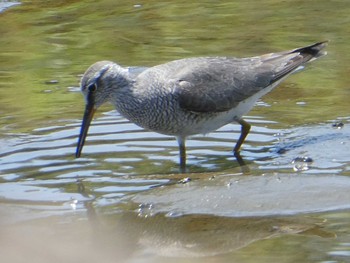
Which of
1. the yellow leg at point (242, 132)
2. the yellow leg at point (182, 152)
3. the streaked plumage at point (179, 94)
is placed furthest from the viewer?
the yellow leg at point (242, 132)

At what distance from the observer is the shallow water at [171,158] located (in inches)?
298

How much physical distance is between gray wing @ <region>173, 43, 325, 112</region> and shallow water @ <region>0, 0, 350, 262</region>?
16.8 inches

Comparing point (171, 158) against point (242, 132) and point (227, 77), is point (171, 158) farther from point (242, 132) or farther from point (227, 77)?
point (227, 77)

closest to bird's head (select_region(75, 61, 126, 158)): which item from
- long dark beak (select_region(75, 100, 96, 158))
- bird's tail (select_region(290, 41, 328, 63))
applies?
long dark beak (select_region(75, 100, 96, 158))

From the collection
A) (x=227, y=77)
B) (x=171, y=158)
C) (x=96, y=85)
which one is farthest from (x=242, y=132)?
(x=96, y=85)

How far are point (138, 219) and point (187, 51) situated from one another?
507cm

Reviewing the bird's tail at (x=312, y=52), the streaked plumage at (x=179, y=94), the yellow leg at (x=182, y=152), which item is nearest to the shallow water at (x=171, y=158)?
the yellow leg at (x=182, y=152)

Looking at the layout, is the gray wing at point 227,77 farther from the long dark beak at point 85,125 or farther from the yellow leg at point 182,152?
the long dark beak at point 85,125

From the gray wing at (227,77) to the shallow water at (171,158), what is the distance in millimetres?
428

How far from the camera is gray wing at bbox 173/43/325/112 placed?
9945mm

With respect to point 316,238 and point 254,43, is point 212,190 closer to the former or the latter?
point 316,238

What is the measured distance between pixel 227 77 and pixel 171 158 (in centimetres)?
102

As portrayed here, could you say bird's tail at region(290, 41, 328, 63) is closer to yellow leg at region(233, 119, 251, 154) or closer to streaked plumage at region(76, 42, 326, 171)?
streaked plumage at region(76, 42, 326, 171)

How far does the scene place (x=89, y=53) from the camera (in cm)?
1329
